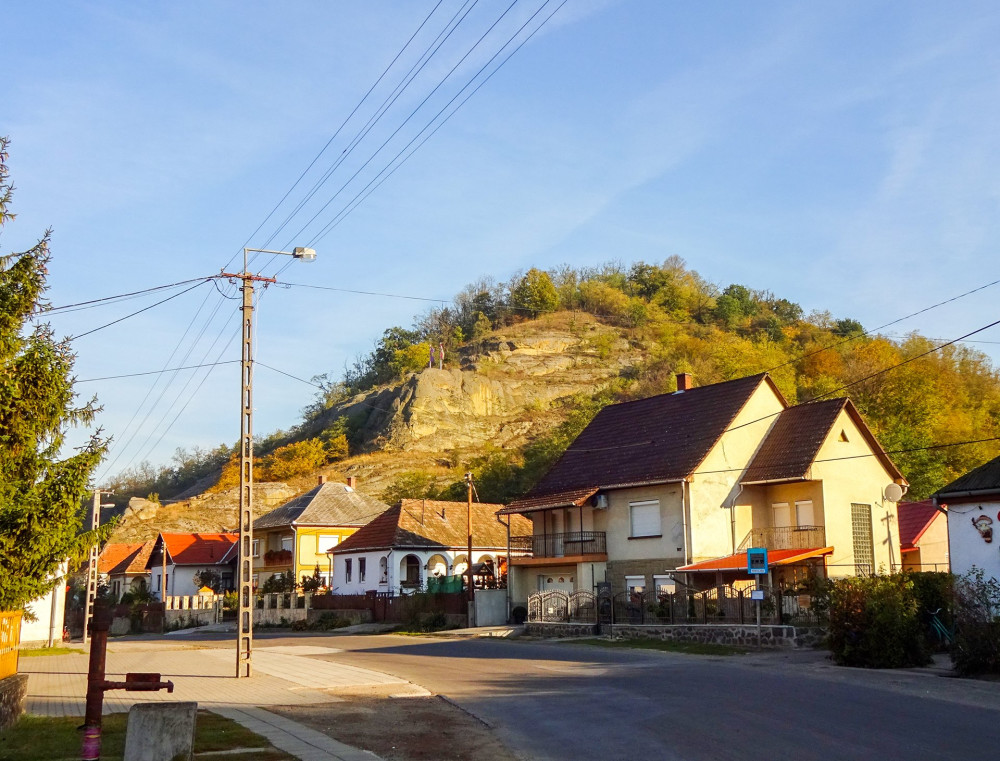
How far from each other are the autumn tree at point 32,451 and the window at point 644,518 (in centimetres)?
2516

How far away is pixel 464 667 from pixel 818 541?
16953 mm

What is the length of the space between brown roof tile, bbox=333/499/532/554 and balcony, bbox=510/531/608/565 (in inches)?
332

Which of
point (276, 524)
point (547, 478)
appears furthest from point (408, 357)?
point (547, 478)

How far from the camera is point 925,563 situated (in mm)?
40500

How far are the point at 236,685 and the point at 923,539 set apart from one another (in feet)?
104

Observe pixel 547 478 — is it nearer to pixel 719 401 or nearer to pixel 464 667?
pixel 719 401

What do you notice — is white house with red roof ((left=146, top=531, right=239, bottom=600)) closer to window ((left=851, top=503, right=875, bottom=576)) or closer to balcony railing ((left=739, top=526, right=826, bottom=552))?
balcony railing ((left=739, top=526, right=826, bottom=552))

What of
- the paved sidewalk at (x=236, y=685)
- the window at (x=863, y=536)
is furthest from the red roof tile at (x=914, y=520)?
the paved sidewalk at (x=236, y=685)

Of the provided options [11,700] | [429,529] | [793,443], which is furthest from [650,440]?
[11,700]

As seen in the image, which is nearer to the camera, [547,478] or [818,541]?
[818,541]

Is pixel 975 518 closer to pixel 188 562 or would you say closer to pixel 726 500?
pixel 726 500

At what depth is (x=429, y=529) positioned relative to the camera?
169 feet

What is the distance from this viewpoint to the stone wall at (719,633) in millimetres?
26641

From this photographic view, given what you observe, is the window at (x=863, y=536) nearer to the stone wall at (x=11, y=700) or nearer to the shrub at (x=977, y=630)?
the shrub at (x=977, y=630)
